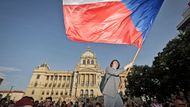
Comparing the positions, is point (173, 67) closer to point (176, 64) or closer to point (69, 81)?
point (176, 64)

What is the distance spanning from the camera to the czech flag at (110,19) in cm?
459

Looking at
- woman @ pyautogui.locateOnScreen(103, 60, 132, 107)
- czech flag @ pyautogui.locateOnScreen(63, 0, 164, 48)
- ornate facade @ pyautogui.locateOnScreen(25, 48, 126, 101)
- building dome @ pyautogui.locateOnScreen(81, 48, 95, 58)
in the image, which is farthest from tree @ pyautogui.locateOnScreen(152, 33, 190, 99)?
building dome @ pyautogui.locateOnScreen(81, 48, 95, 58)

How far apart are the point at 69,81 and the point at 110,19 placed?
A: 270 feet

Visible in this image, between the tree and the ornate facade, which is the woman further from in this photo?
the ornate facade

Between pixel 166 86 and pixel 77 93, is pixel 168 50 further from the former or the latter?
pixel 77 93

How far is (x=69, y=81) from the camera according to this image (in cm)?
8475

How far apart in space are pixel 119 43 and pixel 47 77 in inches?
3429

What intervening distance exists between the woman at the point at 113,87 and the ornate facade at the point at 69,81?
70.3m

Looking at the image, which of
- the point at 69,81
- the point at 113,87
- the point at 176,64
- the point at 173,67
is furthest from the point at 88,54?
the point at 113,87

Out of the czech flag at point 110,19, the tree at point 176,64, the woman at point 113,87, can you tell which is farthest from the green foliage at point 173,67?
the woman at point 113,87

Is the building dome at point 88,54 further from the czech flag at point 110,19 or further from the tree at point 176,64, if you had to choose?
the czech flag at point 110,19

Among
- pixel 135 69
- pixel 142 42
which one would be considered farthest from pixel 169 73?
pixel 142 42

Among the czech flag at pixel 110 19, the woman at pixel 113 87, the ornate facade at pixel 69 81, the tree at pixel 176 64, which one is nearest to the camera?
the woman at pixel 113 87

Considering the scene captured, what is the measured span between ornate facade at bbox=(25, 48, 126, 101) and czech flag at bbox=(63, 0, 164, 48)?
2764 inches
